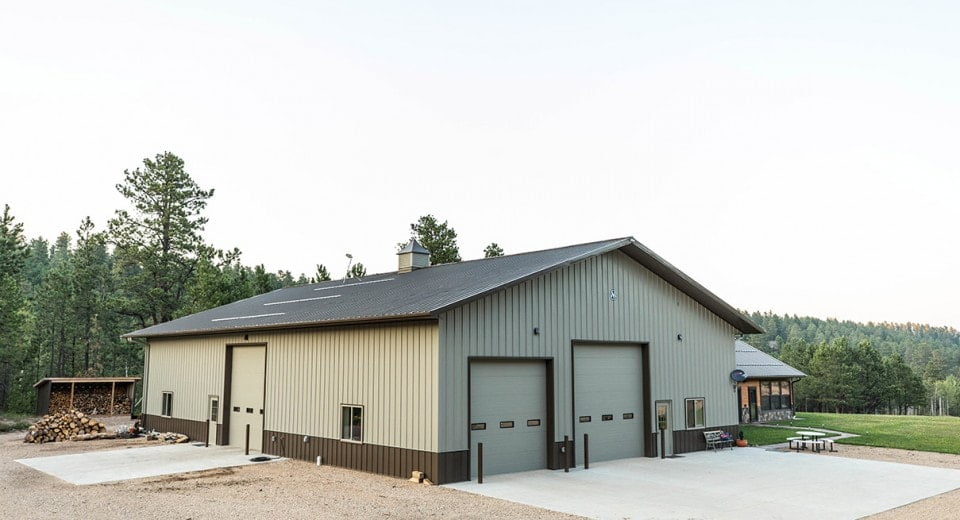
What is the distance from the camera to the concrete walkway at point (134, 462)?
14305mm

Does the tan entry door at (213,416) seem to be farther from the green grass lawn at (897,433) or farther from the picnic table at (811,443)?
the green grass lawn at (897,433)

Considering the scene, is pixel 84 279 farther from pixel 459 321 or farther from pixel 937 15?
pixel 937 15

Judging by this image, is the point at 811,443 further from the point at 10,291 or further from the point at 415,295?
the point at 10,291

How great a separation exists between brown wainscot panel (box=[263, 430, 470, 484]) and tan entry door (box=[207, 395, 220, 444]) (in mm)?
3315

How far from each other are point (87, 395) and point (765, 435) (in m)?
30.0

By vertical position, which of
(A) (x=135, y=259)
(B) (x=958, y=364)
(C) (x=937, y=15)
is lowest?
(B) (x=958, y=364)

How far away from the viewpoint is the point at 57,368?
4847 cm

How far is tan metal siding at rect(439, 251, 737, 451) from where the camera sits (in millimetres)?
13516

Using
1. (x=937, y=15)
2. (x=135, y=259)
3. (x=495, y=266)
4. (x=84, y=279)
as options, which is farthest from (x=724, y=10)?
(x=84, y=279)

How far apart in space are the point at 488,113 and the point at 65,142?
16.2m

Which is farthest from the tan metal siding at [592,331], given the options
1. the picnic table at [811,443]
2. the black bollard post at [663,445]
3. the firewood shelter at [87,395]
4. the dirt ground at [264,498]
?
the firewood shelter at [87,395]

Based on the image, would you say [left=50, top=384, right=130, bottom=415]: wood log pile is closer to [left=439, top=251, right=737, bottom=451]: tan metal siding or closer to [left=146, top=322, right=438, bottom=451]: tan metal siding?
[left=146, top=322, right=438, bottom=451]: tan metal siding

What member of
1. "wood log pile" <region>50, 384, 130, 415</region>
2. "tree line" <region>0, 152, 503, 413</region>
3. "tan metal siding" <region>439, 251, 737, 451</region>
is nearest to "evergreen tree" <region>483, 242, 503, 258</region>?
"tree line" <region>0, 152, 503, 413</region>

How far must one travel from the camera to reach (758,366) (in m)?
31.6
